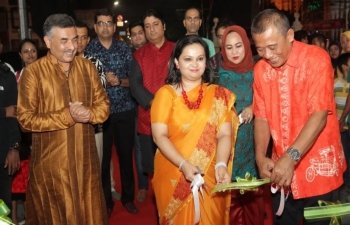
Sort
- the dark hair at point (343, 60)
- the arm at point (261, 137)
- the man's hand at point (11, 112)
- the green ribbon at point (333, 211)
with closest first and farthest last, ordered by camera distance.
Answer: the green ribbon at point (333, 211), the arm at point (261, 137), the man's hand at point (11, 112), the dark hair at point (343, 60)

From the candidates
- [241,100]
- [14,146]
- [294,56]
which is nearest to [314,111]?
[294,56]

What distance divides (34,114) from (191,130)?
107 cm

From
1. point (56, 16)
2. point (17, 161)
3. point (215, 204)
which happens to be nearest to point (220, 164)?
point (215, 204)

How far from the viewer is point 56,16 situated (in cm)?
315

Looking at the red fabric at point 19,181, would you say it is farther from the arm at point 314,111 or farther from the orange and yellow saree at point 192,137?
the arm at point 314,111

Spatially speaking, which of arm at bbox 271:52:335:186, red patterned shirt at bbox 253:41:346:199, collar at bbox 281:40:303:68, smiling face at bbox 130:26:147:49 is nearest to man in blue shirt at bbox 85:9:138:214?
smiling face at bbox 130:26:147:49

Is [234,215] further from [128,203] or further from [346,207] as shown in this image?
Answer: [346,207]

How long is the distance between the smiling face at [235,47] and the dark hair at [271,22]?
1006mm

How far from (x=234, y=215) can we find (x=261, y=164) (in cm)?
111

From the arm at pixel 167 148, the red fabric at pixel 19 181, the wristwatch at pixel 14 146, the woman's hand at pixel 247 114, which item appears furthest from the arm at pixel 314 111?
the red fabric at pixel 19 181

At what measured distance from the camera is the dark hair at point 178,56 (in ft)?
9.83

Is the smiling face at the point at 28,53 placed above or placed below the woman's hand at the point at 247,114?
above

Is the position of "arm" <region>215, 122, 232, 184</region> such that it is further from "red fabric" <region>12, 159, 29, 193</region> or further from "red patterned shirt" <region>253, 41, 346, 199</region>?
"red fabric" <region>12, 159, 29, 193</region>

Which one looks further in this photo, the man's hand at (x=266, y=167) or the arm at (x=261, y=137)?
the arm at (x=261, y=137)
